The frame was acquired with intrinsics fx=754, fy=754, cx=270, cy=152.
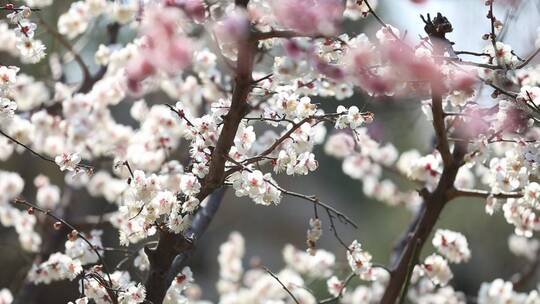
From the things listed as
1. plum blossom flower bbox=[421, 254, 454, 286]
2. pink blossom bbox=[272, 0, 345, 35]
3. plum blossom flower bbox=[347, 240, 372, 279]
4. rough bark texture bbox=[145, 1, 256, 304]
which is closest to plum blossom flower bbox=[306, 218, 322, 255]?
plum blossom flower bbox=[347, 240, 372, 279]

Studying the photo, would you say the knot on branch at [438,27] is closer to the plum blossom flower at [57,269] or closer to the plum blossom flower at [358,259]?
the plum blossom flower at [358,259]

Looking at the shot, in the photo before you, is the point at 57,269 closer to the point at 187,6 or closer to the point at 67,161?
the point at 67,161

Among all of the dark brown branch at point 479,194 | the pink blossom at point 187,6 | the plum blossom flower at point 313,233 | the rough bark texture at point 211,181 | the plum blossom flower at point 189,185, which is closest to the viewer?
the pink blossom at point 187,6

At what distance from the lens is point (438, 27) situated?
2.71m

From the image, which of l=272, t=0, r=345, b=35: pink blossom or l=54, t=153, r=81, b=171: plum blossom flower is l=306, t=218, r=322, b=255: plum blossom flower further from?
l=272, t=0, r=345, b=35: pink blossom

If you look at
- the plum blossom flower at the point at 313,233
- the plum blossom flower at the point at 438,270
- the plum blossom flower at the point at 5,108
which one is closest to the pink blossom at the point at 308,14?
the plum blossom flower at the point at 313,233

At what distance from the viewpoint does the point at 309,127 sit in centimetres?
281

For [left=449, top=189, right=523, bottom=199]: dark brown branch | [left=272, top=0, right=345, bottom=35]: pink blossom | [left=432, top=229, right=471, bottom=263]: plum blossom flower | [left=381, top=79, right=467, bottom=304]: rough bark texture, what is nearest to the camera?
[left=272, top=0, right=345, bottom=35]: pink blossom

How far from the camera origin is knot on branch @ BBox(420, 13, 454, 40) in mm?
2703

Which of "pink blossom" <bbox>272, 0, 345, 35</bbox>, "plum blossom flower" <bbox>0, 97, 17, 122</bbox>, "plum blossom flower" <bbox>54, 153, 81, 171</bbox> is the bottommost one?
"pink blossom" <bbox>272, 0, 345, 35</bbox>

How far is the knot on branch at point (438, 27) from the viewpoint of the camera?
270cm

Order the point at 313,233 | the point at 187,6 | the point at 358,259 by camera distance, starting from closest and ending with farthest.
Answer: the point at 187,6
the point at 313,233
the point at 358,259

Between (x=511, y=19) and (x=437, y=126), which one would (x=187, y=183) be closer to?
(x=437, y=126)

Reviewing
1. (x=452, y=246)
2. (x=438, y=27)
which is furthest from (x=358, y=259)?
(x=438, y=27)
